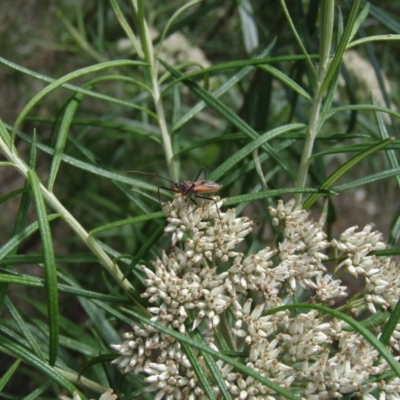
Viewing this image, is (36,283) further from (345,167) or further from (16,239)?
(345,167)

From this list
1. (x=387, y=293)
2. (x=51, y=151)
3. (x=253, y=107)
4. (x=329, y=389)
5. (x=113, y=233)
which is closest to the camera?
(x=329, y=389)

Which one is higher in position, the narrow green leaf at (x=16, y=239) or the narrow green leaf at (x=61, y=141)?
→ the narrow green leaf at (x=61, y=141)

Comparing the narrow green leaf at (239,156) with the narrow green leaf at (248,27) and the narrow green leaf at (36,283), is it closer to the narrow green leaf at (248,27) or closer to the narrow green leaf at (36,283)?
the narrow green leaf at (36,283)

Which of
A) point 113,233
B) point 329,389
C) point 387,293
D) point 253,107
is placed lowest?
point 113,233

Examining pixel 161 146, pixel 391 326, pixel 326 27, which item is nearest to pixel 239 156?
pixel 326 27

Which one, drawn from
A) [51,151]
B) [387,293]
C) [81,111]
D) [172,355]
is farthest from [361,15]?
[81,111]

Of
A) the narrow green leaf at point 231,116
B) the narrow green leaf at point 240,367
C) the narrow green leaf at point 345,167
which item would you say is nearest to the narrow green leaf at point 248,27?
the narrow green leaf at point 231,116

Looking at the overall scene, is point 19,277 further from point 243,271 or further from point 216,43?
point 216,43

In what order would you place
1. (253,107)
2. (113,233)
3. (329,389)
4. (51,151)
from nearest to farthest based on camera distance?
(329,389), (51,151), (253,107), (113,233)

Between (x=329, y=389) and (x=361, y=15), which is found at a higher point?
(x=361, y=15)
